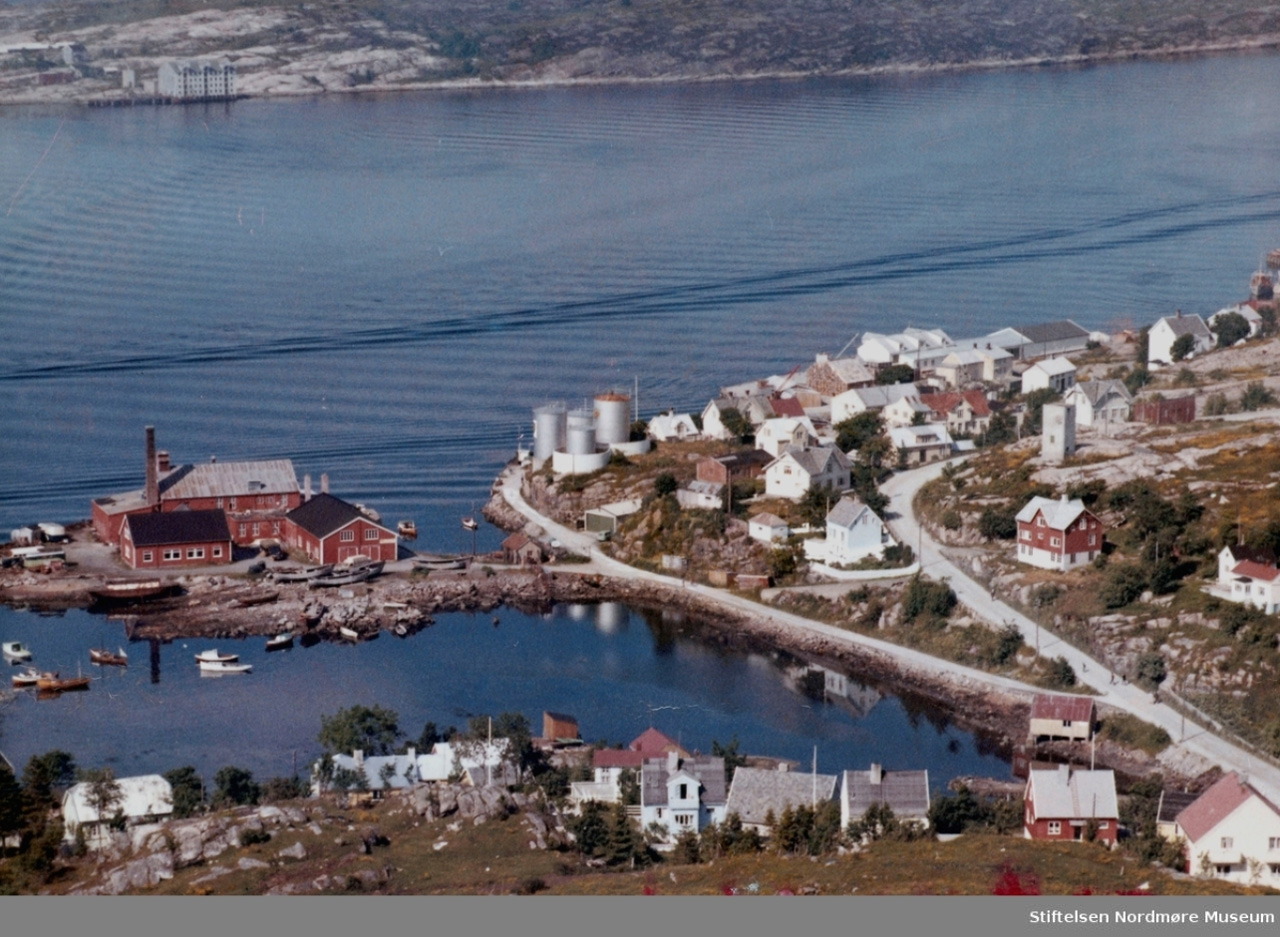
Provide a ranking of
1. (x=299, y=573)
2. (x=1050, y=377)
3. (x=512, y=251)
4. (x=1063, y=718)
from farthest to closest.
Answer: (x=512, y=251)
(x=1050, y=377)
(x=299, y=573)
(x=1063, y=718)

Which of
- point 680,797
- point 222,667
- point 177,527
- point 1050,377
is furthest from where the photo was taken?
point 1050,377

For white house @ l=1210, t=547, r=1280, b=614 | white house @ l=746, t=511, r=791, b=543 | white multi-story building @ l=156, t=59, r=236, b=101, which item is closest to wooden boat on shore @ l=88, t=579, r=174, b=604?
white house @ l=746, t=511, r=791, b=543

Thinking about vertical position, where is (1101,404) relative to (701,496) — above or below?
above

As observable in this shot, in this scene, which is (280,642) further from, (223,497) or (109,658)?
(223,497)

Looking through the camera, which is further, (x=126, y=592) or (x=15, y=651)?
(x=126, y=592)

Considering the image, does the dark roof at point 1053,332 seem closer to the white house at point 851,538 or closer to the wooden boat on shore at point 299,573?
the white house at point 851,538

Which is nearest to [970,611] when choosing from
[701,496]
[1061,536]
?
[1061,536]
